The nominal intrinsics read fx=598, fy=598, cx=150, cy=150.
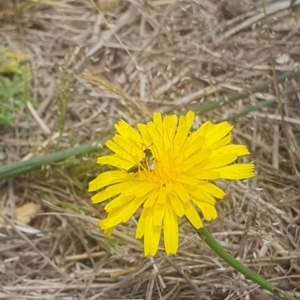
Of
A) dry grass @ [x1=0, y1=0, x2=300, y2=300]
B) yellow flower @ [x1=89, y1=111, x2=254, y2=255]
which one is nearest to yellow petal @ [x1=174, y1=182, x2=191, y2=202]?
yellow flower @ [x1=89, y1=111, x2=254, y2=255]

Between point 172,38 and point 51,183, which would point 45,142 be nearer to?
point 51,183

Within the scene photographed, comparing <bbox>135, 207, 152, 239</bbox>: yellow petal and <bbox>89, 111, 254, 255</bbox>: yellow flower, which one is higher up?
<bbox>89, 111, 254, 255</bbox>: yellow flower

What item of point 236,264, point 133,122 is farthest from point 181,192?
point 133,122

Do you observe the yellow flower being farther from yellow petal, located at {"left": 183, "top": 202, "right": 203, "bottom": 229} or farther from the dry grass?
the dry grass

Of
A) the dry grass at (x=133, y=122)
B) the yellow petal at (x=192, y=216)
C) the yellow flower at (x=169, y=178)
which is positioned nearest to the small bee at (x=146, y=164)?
the yellow flower at (x=169, y=178)

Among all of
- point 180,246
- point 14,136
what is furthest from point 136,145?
point 14,136

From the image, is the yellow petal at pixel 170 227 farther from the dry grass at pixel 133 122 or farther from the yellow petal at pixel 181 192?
the dry grass at pixel 133 122

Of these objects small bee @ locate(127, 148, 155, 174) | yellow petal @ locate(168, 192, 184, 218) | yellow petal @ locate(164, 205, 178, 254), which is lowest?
yellow petal @ locate(164, 205, 178, 254)
